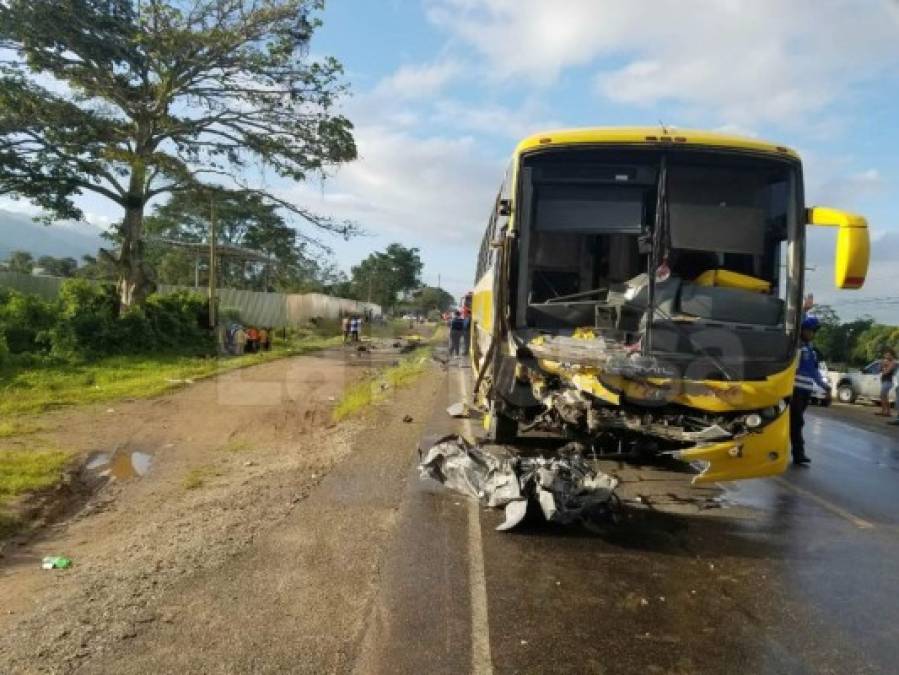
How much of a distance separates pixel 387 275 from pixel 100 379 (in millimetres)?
79270

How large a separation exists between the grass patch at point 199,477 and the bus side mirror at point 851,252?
6594 millimetres

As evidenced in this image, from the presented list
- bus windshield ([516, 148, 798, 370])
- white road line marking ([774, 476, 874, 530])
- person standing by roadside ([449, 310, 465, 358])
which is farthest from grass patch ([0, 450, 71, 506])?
person standing by roadside ([449, 310, 465, 358])

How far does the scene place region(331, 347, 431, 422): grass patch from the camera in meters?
13.0

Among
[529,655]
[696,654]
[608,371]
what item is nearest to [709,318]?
[608,371]

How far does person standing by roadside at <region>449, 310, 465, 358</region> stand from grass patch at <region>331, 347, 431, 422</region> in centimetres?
170

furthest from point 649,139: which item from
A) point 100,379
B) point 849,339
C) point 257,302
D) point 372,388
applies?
point 849,339

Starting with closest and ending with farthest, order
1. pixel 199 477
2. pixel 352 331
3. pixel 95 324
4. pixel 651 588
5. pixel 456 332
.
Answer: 1. pixel 651 588
2. pixel 199 477
3. pixel 95 324
4. pixel 456 332
5. pixel 352 331

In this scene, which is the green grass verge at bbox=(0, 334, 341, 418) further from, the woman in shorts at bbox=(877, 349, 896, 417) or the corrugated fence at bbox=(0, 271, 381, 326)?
the woman in shorts at bbox=(877, 349, 896, 417)

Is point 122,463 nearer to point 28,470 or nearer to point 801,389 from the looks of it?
point 28,470

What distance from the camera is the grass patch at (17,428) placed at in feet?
32.3

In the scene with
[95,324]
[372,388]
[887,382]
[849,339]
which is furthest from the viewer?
[849,339]

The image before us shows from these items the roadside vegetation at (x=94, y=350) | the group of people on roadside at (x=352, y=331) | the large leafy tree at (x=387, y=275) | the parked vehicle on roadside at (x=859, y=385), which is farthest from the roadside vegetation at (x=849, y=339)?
the large leafy tree at (x=387, y=275)

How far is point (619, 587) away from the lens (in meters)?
4.60

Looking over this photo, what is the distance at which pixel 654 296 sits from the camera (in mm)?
6051
